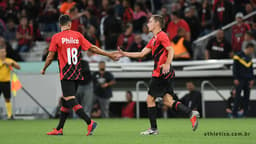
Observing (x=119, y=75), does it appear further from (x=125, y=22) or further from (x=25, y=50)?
(x=25, y=50)

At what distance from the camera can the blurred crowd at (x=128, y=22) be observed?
20.5m

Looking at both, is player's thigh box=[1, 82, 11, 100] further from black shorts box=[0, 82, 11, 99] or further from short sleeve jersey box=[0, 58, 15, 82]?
short sleeve jersey box=[0, 58, 15, 82]

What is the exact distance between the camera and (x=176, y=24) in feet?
68.1


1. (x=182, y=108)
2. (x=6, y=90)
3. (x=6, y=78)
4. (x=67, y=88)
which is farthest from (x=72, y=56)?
(x=6, y=78)

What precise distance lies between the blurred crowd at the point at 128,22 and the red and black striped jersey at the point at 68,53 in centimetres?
887

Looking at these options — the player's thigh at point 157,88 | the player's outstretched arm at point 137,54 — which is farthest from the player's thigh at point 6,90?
the player's thigh at point 157,88

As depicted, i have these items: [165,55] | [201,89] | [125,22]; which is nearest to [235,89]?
[201,89]

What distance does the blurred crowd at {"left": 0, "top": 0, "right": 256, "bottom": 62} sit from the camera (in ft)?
67.4

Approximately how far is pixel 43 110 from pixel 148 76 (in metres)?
3.65

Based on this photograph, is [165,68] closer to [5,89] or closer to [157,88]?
[157,88]

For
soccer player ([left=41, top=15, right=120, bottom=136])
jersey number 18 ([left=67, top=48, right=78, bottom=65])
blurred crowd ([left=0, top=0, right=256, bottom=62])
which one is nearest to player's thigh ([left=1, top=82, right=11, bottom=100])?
blurred crowd ([left=0, top=0, right=256, bottom=62])

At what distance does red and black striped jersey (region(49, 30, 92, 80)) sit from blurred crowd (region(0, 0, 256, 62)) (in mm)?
8866

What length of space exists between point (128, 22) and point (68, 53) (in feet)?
39.3

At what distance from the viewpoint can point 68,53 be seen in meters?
11.1
